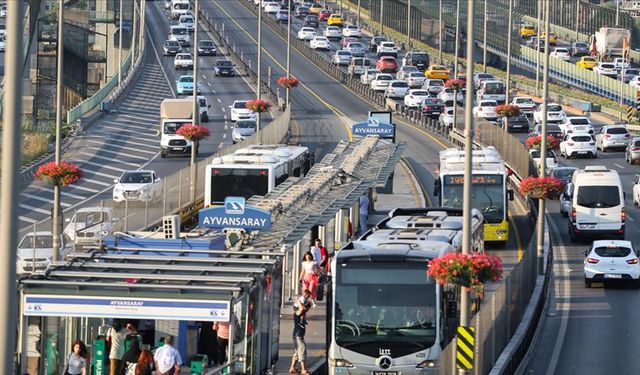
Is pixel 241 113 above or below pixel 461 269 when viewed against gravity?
above

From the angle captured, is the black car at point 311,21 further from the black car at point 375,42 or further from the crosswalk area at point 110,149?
the crosswalk area at point 110,149

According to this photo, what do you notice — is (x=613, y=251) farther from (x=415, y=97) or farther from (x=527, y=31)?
(x=527, y=31)

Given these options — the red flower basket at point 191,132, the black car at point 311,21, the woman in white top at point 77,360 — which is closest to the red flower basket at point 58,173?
the woman in white top at point 77,360

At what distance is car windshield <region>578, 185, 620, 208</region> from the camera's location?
52.8 metres

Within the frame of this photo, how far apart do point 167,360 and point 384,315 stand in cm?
599

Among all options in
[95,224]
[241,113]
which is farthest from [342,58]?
[95,224]

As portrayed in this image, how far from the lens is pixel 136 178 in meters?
59.5

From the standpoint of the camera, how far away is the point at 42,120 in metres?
90.4

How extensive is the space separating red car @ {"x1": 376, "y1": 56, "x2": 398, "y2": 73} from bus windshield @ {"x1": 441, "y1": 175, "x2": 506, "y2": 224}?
69024 millimetres

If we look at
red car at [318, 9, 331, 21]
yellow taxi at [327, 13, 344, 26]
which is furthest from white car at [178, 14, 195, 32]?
red car at [318, 9, 331, 21]

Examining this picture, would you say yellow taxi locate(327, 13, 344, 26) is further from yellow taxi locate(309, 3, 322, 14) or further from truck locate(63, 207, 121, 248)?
truck locate(63, 207, 121, 248)

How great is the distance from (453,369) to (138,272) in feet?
17.7

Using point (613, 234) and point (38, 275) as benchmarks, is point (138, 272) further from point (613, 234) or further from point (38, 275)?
point (613, 234)

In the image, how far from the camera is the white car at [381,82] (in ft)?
358
